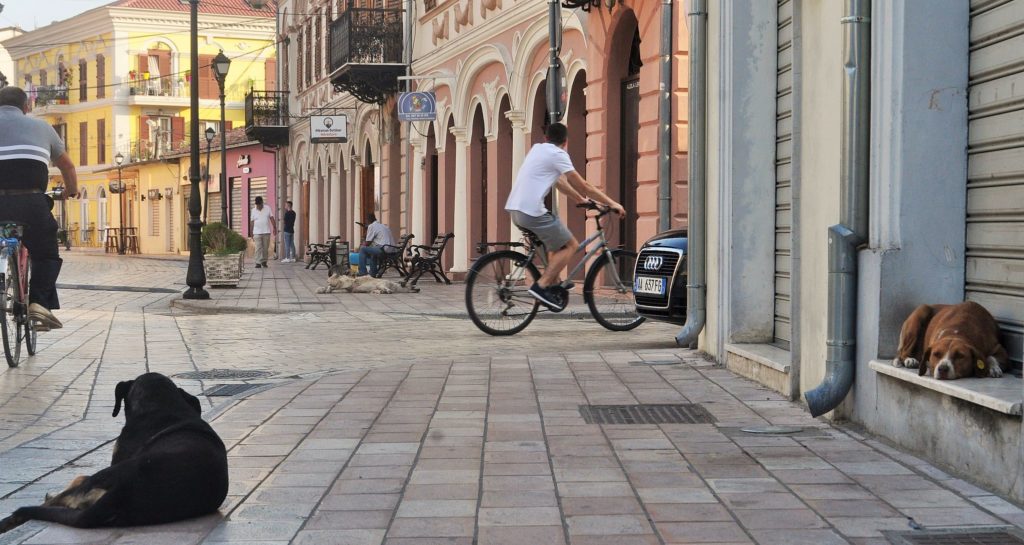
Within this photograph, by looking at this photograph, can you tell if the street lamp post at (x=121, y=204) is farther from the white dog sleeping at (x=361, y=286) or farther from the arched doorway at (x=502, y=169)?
the white dog sleeping at (x=361, y=286)

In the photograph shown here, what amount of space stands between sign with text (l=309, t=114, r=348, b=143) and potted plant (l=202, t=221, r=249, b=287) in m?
11.0

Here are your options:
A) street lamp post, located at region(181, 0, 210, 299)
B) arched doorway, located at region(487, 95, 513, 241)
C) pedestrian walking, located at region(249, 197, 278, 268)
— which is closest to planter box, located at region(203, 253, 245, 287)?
street lamp post, located at region(181, 0, 210, 299)

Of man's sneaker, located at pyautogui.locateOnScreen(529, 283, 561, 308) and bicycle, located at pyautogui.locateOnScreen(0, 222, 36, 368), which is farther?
man's sneaker, located at pyautogui.locateOnScreen(529, 283, 561, 308)

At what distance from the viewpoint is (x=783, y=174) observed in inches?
346

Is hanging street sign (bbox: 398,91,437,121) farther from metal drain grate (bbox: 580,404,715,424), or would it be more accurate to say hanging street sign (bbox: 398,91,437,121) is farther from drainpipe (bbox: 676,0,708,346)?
metal drain grate (bbox: 580,404,715,424)

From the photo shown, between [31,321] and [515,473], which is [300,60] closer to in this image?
[31,321]

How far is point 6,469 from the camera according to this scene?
5.48 metres

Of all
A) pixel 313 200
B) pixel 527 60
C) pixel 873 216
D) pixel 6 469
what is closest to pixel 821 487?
pixel 873 216

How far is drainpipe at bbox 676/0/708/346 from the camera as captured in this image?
31.5 feet

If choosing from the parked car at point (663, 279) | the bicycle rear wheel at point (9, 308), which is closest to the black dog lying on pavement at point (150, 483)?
the bicycle rear wheel at point (9, 308)

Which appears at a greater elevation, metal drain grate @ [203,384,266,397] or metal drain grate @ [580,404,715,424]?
metal drain grate @ [580,404,715,424]

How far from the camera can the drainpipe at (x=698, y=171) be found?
960cm

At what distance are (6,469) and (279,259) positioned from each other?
40.9 meters

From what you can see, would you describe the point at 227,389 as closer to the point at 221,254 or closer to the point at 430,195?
the point at 221,254
